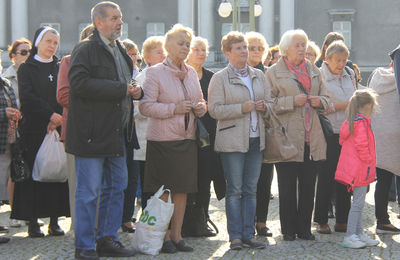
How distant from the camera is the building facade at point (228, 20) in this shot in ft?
128

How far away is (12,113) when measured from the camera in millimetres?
6801

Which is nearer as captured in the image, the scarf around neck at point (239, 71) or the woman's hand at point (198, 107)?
the woman's hand at point (198, 107)

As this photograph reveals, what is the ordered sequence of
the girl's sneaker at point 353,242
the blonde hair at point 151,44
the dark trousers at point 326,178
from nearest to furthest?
the girl's sneaker at point 353,242 → the dark trousers at point 326,178 → the blonde hair at point 151,44

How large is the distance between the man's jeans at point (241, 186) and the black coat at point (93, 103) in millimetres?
1116

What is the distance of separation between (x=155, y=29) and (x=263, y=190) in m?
33.3

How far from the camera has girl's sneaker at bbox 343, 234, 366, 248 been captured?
6277mm

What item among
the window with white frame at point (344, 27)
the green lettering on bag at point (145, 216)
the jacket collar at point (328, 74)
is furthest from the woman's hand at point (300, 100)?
the window with white frame at point (344, 27)

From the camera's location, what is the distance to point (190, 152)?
6.24 m

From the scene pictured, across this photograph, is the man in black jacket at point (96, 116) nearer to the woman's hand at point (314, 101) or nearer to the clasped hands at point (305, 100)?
the clasped hands at point (305, 100)

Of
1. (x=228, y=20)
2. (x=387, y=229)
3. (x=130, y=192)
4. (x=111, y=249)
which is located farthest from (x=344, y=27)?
(x=111, y=249)

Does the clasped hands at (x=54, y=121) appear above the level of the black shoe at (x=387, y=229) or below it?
A: above

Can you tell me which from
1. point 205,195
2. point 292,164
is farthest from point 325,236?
point 205,195

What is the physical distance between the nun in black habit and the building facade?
32302mm

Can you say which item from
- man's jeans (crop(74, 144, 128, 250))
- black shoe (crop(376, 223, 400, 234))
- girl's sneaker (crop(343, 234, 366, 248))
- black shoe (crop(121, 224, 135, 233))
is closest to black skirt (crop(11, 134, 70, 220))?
black shoe (crop(121, 224, 135, 233))
